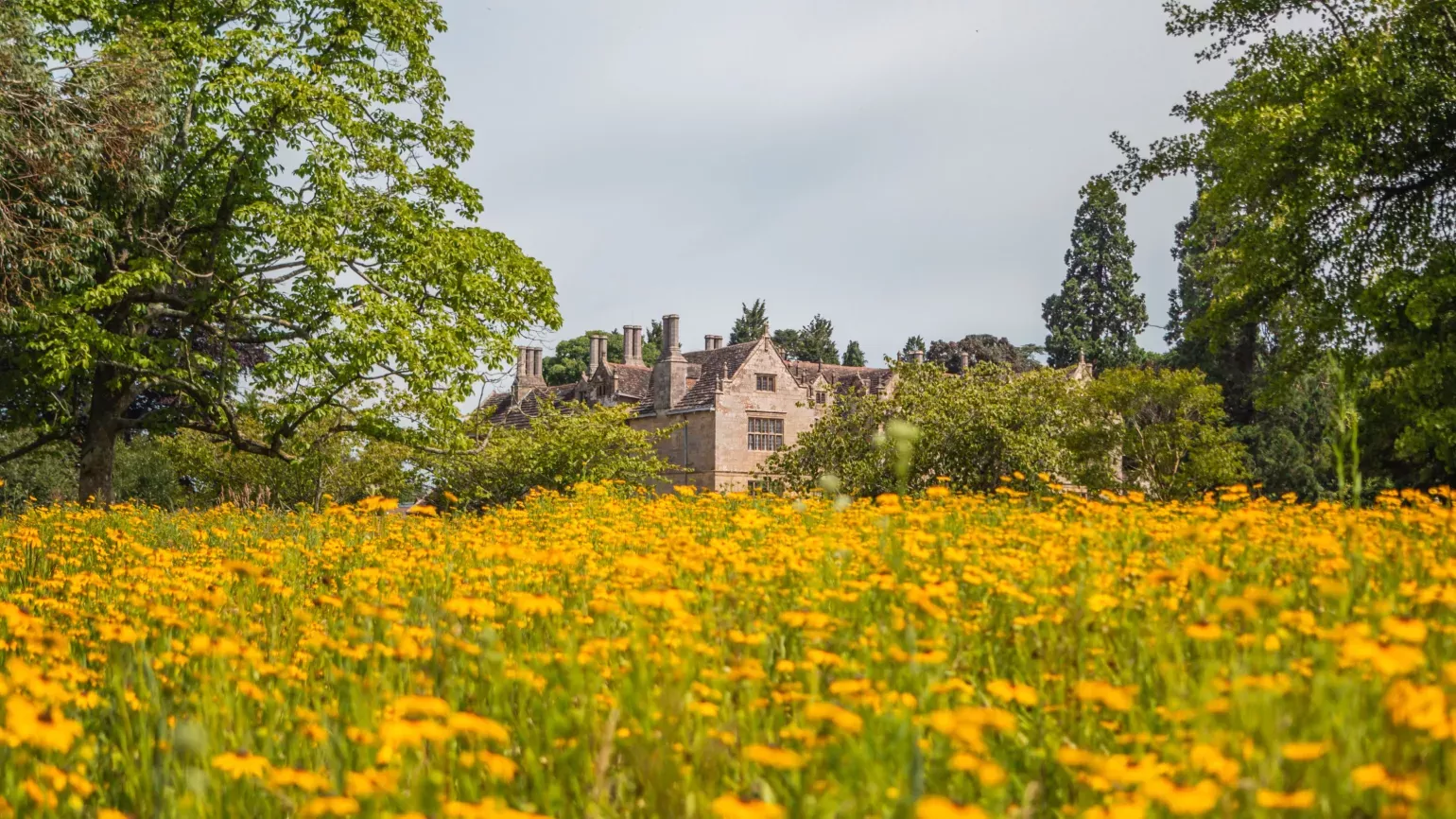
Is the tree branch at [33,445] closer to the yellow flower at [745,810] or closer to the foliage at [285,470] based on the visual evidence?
the foliage at [285,470]

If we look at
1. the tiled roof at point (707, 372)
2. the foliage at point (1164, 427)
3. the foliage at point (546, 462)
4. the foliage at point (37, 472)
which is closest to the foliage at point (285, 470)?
the foliage at point (37, 472)

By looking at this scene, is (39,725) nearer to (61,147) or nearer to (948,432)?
(61,147)

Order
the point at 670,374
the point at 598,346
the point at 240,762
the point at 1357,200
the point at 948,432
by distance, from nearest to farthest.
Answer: the point at 240,762 < the point at 1357,200 < the point at 948,432 < the point at 670,374 < the point at 598,346

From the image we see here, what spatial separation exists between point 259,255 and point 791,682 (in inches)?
744

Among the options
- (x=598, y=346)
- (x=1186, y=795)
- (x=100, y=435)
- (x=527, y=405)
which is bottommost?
(x=1186, y=795)

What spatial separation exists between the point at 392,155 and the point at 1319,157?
16.4 m

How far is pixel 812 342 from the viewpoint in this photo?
84750 mm

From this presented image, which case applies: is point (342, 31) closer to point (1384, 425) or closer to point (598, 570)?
point (598, 570)

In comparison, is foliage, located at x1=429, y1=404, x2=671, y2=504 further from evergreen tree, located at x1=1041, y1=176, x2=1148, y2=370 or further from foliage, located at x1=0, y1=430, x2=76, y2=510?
evergreen tree, located at x1=1041, y1=176, x2=1148, y2=370

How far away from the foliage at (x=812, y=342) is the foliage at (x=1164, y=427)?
1994 inches

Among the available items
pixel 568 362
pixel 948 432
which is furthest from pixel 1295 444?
pixel 568 362

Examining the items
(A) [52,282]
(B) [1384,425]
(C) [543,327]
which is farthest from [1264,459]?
(A) [52,282]

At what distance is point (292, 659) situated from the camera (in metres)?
5.56

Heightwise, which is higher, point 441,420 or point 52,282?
point 52,282
